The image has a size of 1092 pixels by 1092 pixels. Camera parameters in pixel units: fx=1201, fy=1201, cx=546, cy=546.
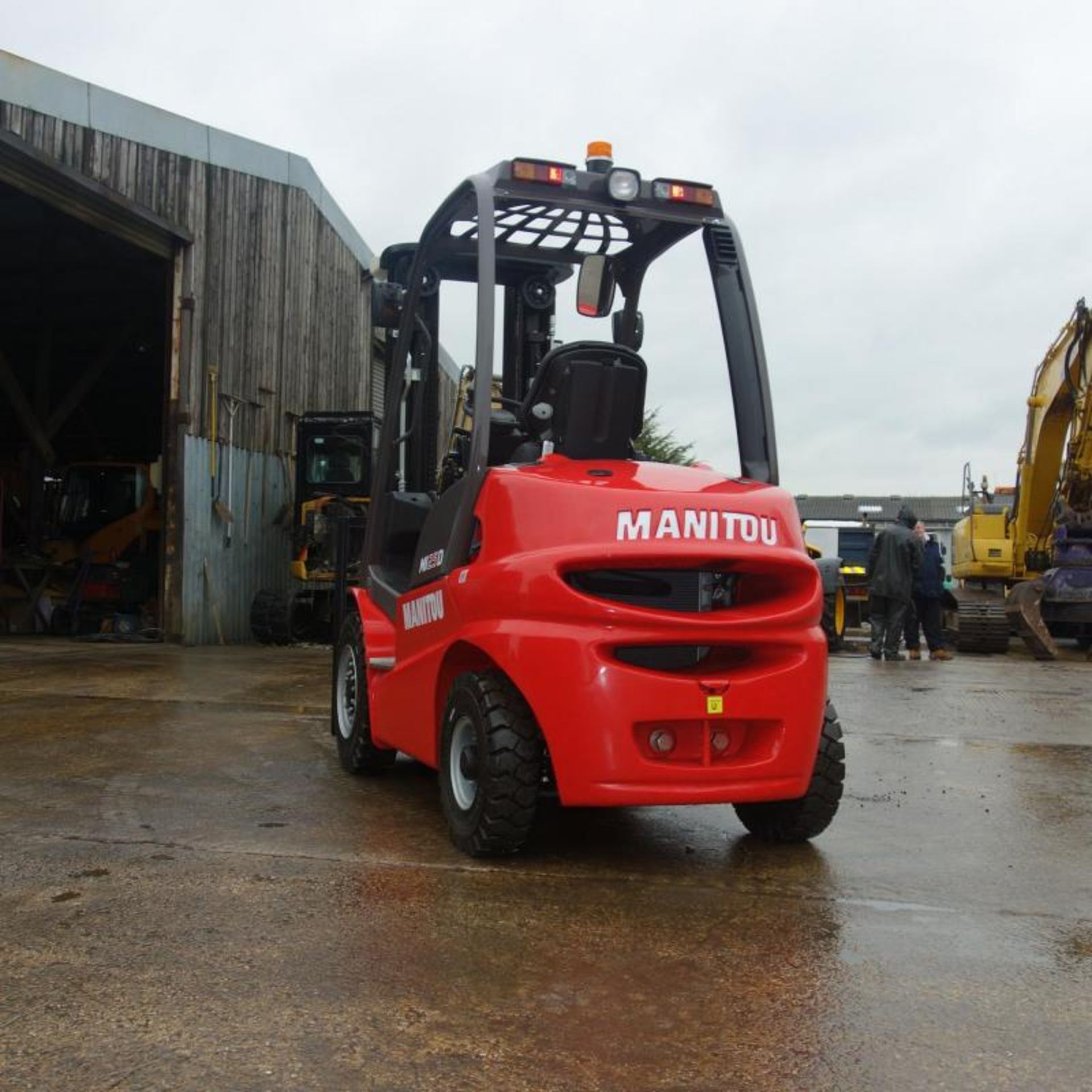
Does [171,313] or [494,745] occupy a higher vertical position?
[171,313]

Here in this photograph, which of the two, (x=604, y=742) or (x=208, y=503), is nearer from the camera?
(x=604, y=742)

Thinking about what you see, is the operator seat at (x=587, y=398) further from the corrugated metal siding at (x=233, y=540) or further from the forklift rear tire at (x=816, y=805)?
the corrugated metal siding at (x=233, y=540)

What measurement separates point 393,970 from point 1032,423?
51.3ft

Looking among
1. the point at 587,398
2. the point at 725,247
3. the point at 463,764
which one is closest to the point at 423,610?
the point at 463,764

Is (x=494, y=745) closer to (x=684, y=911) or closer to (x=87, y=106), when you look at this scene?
(x=684, y=911)

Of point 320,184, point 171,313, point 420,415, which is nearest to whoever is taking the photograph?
point 420,415

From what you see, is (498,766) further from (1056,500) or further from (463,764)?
(1056,500)

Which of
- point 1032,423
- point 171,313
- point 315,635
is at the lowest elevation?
point 315,635

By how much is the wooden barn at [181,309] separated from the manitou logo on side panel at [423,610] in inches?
369

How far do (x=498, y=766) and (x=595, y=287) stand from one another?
250cm

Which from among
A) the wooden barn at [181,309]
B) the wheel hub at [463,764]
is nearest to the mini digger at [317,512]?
the wooden barn at [181,309]

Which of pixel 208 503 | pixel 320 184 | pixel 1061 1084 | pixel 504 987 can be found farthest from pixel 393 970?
pixel 320 184

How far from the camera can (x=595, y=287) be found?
18.3ft

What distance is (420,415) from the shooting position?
238 inches
